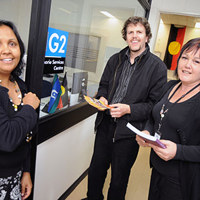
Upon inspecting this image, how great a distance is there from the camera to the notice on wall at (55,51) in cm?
158

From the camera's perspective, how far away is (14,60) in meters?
1.03

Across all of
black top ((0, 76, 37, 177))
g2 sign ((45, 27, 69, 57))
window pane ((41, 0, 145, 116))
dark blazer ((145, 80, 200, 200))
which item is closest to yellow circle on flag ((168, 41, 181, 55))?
window pane ((41, 0, 145, 116))

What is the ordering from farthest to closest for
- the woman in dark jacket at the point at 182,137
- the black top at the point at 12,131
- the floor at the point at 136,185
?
the floor at the point at 136,185 → the woman in dark jacket at the point at 182,137 → the black top at the point at 12,131

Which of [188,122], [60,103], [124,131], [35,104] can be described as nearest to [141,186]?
[124,131]

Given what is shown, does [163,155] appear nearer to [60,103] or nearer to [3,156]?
[3,156]

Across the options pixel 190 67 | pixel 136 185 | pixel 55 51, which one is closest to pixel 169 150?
pixel 190 67

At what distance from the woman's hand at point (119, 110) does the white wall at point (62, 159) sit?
0.60 meters

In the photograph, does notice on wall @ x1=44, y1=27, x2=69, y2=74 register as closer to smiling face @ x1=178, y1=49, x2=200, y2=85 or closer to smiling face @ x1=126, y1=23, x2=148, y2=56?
smiling face @ x1=126, y1=23, x2=148, y2=56

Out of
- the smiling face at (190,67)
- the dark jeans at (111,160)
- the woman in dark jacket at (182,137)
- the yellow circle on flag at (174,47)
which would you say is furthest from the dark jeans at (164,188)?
the yellow circle on flag at (174,47)

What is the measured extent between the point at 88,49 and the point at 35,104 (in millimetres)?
1522

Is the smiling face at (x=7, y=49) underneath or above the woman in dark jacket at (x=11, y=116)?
above

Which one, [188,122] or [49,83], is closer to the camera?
[188,122]

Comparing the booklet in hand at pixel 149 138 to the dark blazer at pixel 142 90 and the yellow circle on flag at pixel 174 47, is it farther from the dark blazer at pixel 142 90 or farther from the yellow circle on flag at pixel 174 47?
the yellow circle on flag at pixel 174 47

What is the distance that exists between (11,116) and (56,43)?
0.89m
